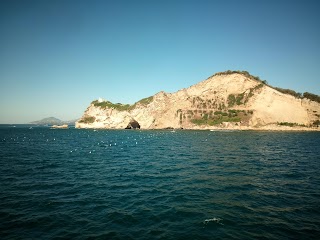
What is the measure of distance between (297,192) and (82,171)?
21.5 metres

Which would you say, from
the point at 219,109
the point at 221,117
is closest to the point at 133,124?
the point at 219,109

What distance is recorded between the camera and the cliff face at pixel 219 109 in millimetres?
124688

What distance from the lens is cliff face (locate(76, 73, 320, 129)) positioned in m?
125

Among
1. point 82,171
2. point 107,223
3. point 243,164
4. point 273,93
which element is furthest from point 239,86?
point 107,223

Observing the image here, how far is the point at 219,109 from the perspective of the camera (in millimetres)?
150000

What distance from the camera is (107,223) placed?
1271 centimetres

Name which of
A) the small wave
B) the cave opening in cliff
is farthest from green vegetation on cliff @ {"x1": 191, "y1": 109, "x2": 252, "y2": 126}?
the small wave

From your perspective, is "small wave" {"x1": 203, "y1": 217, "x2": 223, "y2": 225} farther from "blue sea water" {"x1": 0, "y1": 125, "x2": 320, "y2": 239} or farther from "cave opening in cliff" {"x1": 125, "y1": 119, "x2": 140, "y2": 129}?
"cave opening in cliff" {"x1": 125, "y1": 119, "x2": 140, "y2": 129}

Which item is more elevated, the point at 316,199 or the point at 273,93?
the point at 273,93

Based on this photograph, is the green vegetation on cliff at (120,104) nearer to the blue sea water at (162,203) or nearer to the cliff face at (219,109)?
the cliff face at (219,109)

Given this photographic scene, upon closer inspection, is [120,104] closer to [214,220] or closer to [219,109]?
[219,109]

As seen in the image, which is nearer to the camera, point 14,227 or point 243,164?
point 14,227

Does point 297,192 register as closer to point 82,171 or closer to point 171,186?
point 171,186

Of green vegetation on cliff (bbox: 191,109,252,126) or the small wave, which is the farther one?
green vegetation on cliff (bbox: 191,109,252,126)
